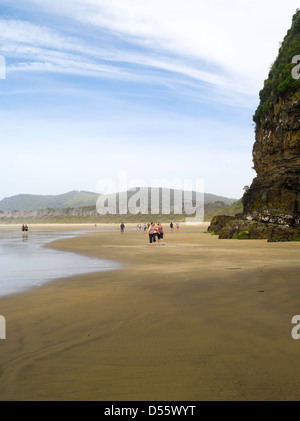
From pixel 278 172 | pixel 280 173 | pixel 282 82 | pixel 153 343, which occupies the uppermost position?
pixel 282 82

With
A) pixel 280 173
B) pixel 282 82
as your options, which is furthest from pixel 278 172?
pixel 282 82

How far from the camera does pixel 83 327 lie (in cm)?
541

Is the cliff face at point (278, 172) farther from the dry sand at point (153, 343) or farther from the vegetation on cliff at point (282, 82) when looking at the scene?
the dry sand at point (153, 343)

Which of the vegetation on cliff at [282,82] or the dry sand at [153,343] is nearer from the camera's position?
the dry sand at [153,343]

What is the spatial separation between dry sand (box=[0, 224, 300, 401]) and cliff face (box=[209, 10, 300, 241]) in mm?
17081

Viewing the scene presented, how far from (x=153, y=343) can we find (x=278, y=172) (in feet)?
83.6

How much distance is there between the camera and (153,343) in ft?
15.1

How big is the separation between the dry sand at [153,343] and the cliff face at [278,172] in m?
17.1

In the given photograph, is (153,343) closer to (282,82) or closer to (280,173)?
(280,173)

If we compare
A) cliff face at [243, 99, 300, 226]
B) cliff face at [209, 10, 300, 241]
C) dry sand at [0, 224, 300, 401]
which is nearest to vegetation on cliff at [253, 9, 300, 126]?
cliff face at [209, 10, 300, 241]

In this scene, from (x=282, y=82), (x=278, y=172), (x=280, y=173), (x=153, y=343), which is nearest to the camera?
(x=153, y=343)

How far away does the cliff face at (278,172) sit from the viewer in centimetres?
2484

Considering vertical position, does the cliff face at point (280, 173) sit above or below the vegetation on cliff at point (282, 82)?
below

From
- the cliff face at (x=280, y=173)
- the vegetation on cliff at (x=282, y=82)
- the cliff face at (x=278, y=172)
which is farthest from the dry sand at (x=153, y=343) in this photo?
the vegetation on cliff at (x=282, y=82)
